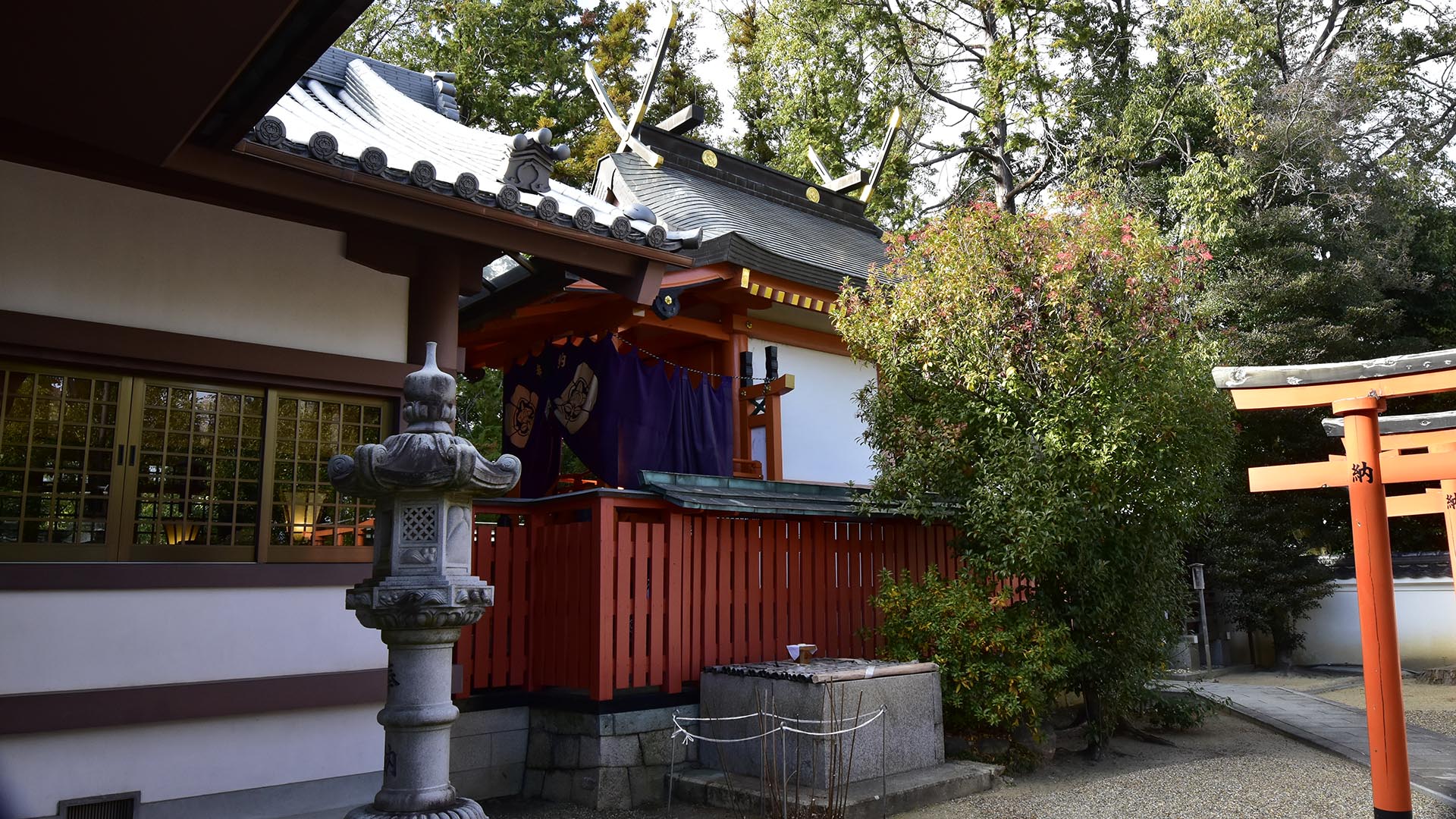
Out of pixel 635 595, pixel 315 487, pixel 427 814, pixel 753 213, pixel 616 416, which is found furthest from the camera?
A: pixel 753 213

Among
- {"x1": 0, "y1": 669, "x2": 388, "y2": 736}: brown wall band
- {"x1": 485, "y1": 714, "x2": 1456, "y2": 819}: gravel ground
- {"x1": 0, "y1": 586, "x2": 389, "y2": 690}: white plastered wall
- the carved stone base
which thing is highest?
{"x1": 0, "y1": 586, "x2": 389, "y2": 690}: white plastered wall

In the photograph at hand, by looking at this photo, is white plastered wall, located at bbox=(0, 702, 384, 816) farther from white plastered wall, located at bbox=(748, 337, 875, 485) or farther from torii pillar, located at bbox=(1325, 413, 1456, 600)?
torii pillar, located at bbox=(1325, 413, 1456, 600)

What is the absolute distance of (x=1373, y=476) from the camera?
6828mm

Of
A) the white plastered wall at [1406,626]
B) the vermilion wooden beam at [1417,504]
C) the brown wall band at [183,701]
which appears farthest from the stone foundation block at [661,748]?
the white plastered wall at [1406,626]

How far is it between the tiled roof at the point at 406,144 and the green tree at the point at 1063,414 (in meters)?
2.59

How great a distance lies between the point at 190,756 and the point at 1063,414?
6.70m

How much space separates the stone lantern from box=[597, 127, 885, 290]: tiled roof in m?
5.66

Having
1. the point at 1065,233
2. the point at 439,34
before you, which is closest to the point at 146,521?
the point at 1065,233

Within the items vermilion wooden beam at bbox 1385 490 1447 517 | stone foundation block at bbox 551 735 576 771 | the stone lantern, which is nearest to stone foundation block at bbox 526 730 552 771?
stone foundation block at bbox 551 735 576 771

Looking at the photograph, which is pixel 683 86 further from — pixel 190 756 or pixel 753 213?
pixel 190 756

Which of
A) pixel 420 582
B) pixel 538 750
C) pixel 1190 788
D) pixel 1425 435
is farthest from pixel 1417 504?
pixel 420 582

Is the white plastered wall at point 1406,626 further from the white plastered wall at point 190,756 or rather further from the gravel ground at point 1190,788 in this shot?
the white plastered wall at point 190,756

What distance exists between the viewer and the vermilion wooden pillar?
6340 millimetres

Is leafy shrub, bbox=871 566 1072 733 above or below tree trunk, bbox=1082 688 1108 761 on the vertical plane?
above
